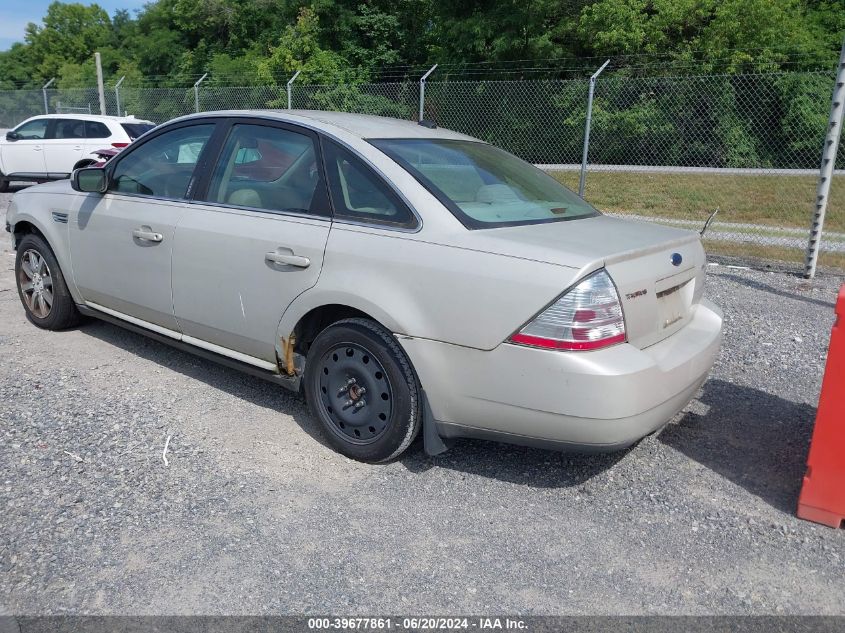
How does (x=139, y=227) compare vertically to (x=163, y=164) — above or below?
below

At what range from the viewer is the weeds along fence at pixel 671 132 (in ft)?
47.4

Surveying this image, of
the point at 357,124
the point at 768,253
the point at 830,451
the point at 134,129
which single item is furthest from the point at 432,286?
the point at 134,129

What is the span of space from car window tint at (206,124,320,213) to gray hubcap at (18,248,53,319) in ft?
6.49

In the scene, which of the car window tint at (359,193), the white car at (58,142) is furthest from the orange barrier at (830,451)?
the white car at (58,142)

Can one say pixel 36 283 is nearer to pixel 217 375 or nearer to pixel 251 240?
pixel 217 375

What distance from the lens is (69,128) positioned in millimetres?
14969

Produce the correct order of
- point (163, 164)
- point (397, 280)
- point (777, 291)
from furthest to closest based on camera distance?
point (777, 291) → point (163, 164) → point (397, 280)

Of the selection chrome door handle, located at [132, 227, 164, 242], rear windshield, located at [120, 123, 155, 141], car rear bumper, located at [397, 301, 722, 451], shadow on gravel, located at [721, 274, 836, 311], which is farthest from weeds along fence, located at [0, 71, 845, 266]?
car rear bumper, located at [397, 301, 722, 451]

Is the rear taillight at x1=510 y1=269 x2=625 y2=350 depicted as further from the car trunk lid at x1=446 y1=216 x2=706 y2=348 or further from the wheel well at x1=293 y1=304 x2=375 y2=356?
the wheel well at x1=293 y1=304 x2=375 y2=356

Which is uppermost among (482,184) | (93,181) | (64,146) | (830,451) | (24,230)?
(482,184)

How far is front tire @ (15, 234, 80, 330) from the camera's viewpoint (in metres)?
5.38

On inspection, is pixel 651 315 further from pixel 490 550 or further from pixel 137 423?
pixel 137 423

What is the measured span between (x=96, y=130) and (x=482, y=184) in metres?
13.2

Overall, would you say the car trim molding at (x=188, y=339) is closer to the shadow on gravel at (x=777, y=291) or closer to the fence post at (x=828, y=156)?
the shadow on gravel at (x=777, y=291)
